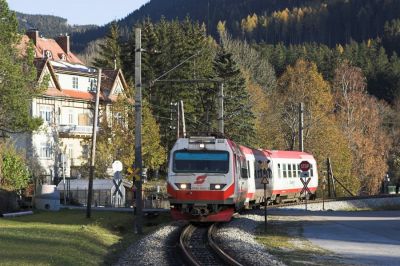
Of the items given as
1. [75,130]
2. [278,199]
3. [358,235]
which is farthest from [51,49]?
[358,235]

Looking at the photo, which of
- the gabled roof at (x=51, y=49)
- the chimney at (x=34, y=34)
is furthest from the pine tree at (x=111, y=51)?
the chimney at (x=34, y=34)

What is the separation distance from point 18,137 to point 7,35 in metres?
24.0

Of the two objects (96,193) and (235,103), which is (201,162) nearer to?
(96,193)

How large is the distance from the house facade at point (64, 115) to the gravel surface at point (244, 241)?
112ft

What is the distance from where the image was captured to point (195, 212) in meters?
26.0

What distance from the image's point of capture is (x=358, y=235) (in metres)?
24.9

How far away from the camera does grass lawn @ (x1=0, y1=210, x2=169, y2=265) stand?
667 inches

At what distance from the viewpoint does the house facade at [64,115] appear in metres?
63.7

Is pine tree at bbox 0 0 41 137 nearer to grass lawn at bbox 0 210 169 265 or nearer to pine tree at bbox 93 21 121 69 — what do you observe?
grass lawn at bbox 0 210 169 265

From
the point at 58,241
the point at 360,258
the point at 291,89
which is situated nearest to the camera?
the point at 360,258

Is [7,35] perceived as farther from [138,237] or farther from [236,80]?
[236,80]

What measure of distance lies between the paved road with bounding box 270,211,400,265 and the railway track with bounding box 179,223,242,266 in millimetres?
3229

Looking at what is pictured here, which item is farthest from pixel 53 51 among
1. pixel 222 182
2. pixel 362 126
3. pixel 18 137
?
Answer: pixel 222 182

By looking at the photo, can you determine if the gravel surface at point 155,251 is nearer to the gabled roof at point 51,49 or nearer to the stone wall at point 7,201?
the stone wall at point 7,201
